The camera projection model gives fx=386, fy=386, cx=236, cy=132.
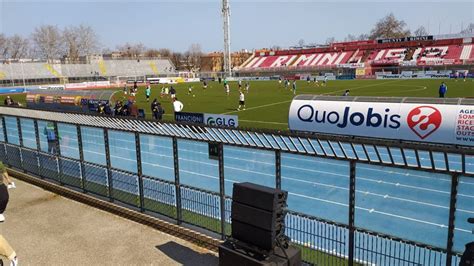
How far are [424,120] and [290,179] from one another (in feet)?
25.6

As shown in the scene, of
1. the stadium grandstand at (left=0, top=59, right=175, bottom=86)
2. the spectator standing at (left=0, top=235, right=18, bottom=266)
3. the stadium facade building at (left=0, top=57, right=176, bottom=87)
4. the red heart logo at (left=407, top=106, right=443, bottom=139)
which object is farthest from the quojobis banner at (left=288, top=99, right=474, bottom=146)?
the stadium grandstand at (left=0, top=59, right=175, bottom=86)

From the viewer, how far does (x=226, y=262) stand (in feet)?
17.1

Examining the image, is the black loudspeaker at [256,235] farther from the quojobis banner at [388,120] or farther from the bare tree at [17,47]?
the bare tree at [17,47]

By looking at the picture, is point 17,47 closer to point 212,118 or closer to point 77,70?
point 77,70

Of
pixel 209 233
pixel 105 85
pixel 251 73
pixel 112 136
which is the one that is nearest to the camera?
pixel 209 233

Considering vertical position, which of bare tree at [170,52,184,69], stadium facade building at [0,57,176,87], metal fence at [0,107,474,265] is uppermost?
bare tree at [170,52,184,69]

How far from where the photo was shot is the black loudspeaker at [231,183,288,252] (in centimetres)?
468

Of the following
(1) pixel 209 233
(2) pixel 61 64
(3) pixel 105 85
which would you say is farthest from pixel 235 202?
(2) pixel 61 64

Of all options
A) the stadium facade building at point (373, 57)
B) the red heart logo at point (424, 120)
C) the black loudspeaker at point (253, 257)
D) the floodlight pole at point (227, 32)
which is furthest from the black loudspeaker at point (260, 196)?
the floodlight pole at point (227, 32)

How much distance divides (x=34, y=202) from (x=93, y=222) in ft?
8.93

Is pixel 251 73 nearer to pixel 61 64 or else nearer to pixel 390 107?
pixel 61 64

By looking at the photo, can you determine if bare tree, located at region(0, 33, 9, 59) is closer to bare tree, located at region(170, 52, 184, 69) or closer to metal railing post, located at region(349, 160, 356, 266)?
bare tree, located at region(170, 52, 184, 69)

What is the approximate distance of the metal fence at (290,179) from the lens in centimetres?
570

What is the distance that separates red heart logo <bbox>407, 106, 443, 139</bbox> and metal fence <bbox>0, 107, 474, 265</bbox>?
1232 millimetres
